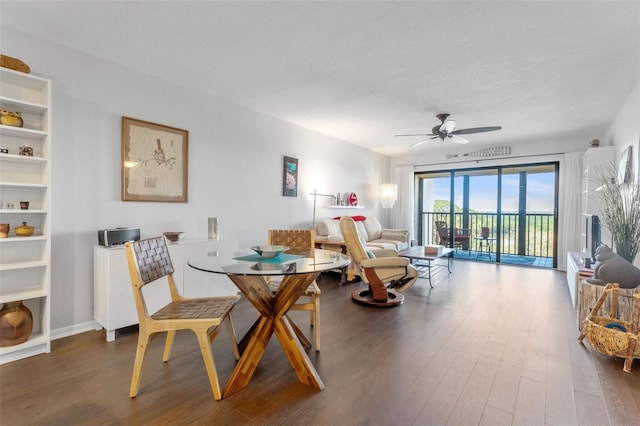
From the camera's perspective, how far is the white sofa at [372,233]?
5078 mm

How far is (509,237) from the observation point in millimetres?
6699

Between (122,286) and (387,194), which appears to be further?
(387,194)

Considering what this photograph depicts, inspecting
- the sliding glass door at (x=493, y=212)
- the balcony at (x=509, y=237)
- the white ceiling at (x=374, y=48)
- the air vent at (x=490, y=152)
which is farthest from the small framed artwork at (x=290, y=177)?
the balcony at (x=509, y=237)

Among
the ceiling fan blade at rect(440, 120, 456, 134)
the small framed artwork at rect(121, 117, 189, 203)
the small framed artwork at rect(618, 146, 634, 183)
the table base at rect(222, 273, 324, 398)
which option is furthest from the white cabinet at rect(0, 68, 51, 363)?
the small framed artwork at rect(618, 146, 634, 183)

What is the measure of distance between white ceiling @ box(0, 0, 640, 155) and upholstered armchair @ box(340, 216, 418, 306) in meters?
1.59

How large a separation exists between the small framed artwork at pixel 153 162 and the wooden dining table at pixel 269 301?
1454mm

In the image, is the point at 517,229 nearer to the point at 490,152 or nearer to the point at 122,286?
the point at 490,152

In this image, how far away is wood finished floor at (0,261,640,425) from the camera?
1590mm

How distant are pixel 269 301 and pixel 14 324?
1.80 m

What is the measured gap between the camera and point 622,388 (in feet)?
6.09

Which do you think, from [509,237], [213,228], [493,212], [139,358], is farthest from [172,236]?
[509,237]

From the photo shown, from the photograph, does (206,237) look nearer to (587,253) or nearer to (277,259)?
(277,259)

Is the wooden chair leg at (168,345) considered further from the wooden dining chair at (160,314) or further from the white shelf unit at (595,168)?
the white shelf unit at (595,168)

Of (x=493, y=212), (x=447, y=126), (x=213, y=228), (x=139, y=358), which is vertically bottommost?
(x=139, y=358)
